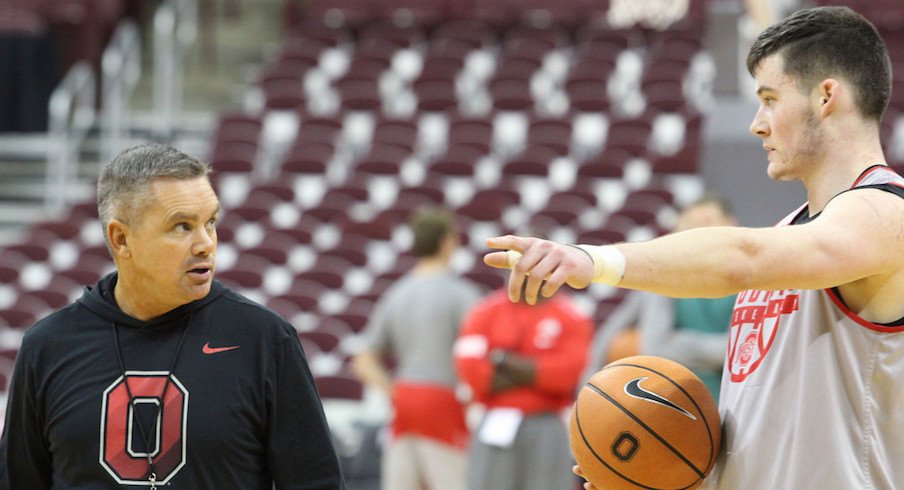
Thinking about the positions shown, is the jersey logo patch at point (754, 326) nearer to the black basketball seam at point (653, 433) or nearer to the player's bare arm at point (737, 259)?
the black basketball seam at point (653, 433)

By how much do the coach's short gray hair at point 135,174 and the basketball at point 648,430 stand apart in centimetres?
98

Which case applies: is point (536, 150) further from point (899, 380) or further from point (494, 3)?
point (899, 380)

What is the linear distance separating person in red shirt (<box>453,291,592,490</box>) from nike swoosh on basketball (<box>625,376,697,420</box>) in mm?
3282

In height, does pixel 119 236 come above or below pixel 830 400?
above

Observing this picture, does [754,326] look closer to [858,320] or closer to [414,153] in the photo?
[858,320]

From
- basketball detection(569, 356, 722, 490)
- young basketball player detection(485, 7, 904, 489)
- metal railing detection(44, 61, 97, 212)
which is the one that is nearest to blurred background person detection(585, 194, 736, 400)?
basketball detection(569, 356, 722, 490)

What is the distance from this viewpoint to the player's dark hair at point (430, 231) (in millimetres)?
6715

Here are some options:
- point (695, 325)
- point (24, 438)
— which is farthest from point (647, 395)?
point (695, 325)

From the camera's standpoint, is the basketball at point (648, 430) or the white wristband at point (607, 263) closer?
the white wristband at point (607, 263)

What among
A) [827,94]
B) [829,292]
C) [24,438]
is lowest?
[24,438]

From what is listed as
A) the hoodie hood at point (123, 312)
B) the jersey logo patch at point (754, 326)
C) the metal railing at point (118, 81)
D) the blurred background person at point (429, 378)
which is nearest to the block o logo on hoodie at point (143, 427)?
the hoodie hood at point (123, 312)

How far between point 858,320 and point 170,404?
1365 millimetres

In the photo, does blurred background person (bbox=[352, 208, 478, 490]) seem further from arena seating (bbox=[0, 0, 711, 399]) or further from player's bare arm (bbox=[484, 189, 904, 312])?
player's bare arm (bbox=[484, 189, 904, 312])

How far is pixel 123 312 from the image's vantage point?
2840 millimetres
